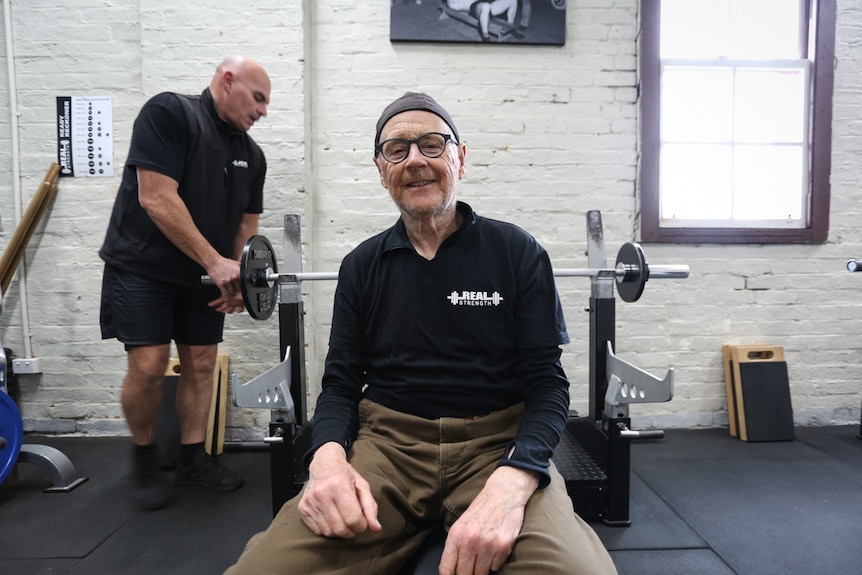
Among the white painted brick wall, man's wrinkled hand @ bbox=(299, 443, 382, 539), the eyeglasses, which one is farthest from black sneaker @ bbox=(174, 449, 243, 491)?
the eyeglasses

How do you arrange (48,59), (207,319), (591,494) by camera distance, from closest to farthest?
1. (591,494)
2. (207,319)
3. (48,59)

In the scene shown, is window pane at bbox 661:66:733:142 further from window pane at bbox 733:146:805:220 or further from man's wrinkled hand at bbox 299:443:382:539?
man's wrinkled hand at bbox 299:443:382:539

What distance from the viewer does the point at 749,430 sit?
262 cm

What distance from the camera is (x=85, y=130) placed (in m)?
2.60

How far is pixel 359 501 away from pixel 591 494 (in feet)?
3.72

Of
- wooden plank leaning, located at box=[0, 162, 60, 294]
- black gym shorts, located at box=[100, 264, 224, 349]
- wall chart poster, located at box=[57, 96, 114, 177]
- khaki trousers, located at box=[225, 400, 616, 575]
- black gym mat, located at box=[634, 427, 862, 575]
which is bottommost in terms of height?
black gym mat, located at box=[634, 427, 862, 575]

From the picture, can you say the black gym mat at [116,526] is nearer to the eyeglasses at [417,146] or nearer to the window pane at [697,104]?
the eyeglasses at [417,146]

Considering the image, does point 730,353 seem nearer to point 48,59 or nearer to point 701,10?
Result: point 701,10

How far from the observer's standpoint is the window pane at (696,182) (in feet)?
9.21

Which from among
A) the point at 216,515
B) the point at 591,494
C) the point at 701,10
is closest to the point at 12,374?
the point at 216,515

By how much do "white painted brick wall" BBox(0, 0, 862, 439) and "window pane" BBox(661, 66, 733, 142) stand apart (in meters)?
0.26

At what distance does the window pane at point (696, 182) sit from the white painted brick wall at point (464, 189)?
23cm

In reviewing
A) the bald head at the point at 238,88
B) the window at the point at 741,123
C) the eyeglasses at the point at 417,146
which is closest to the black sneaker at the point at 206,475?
the bald head at the point at 238,88

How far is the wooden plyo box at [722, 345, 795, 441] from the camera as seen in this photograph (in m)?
2.63
